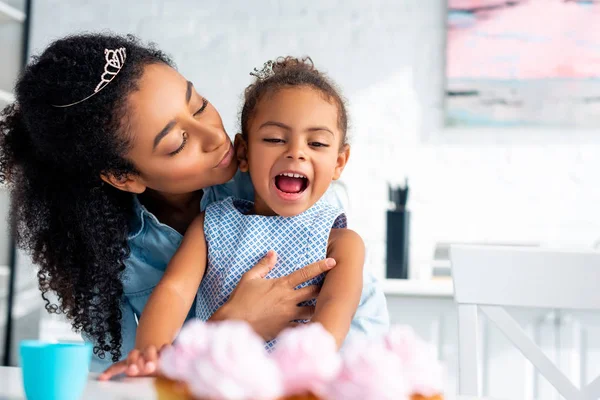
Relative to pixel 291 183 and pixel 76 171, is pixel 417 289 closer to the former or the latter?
pixel 291 183

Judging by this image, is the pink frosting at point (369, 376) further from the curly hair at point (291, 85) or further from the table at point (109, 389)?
the curly hair at point (291, 85)

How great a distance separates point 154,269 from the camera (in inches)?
48.6

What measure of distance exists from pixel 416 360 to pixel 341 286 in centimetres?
58

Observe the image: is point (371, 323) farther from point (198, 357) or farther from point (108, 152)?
point (198, 357)

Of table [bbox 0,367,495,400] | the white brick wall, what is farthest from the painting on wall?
table [bbox 0,367,495,400]

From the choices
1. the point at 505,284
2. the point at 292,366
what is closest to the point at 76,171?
the point at 505,284

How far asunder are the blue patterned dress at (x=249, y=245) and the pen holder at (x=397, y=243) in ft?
3.69

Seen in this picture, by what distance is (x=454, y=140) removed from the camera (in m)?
3.16

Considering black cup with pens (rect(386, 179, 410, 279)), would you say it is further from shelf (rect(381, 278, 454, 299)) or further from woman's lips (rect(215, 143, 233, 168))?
woman's lips (rect(215, 143, 233, 168))

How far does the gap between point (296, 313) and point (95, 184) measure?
408mm

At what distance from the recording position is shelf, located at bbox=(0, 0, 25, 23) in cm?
334

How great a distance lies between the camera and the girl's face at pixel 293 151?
42.8 inches

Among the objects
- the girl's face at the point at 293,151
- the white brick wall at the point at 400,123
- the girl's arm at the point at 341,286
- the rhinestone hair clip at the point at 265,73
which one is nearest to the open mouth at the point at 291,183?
the girl's face at the point at 293,151

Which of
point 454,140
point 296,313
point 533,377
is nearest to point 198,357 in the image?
point 296,313
